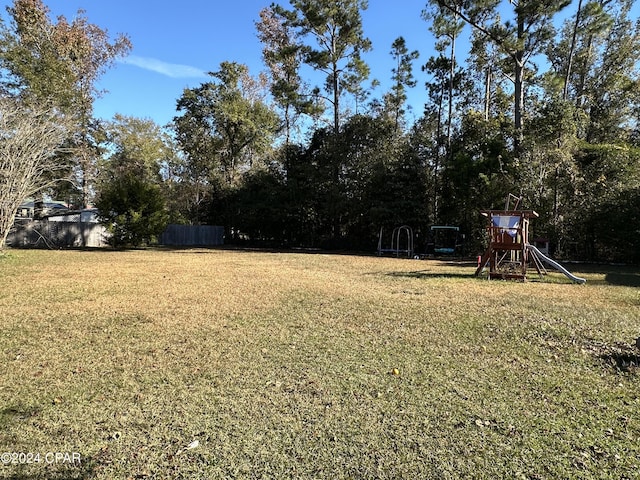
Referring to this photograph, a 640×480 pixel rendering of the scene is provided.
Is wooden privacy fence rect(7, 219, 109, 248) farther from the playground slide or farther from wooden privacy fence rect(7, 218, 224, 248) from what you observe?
the playground slide

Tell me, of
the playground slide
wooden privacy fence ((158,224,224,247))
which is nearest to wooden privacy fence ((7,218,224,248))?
wooden privacy fence ((158,224,224,247))

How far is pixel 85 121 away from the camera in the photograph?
22.3m

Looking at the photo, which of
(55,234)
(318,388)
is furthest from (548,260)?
(55,234)

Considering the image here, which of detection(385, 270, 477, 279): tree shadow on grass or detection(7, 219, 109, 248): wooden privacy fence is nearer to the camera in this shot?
detection(385, 270, 477, 279): tree shadow on grass

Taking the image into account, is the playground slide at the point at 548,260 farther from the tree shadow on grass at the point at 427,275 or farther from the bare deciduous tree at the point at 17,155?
the bare deciduous tree at the point at 17,155

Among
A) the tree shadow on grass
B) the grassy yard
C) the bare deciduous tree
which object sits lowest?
the grassy yard

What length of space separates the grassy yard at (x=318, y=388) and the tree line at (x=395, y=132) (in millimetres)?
9400

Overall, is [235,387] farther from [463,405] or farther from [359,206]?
[359,206]

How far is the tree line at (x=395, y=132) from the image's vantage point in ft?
46.1

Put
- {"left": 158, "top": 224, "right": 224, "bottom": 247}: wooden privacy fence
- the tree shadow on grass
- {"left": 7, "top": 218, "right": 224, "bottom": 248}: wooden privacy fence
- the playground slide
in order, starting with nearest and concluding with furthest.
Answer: the playground slide → the tree shadow on grass → {"left": 7, "top": 218, "right": 224, "bottom": 248}: wooden privacy fence → {"left": 158, "top": 224, "right": 224, "bottom": 247}: wooden privacy fence

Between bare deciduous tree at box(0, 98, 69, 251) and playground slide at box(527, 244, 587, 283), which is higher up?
bare deciduous tree at box(0, 98, 69, 251)

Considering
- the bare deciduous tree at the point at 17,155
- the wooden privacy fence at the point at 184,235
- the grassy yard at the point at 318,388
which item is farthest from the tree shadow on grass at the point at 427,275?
the wooden privacy fence at the point at 184,235

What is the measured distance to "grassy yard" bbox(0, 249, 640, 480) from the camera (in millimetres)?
2066

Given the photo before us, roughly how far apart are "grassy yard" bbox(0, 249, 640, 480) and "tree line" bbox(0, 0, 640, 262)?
30.8 feet
